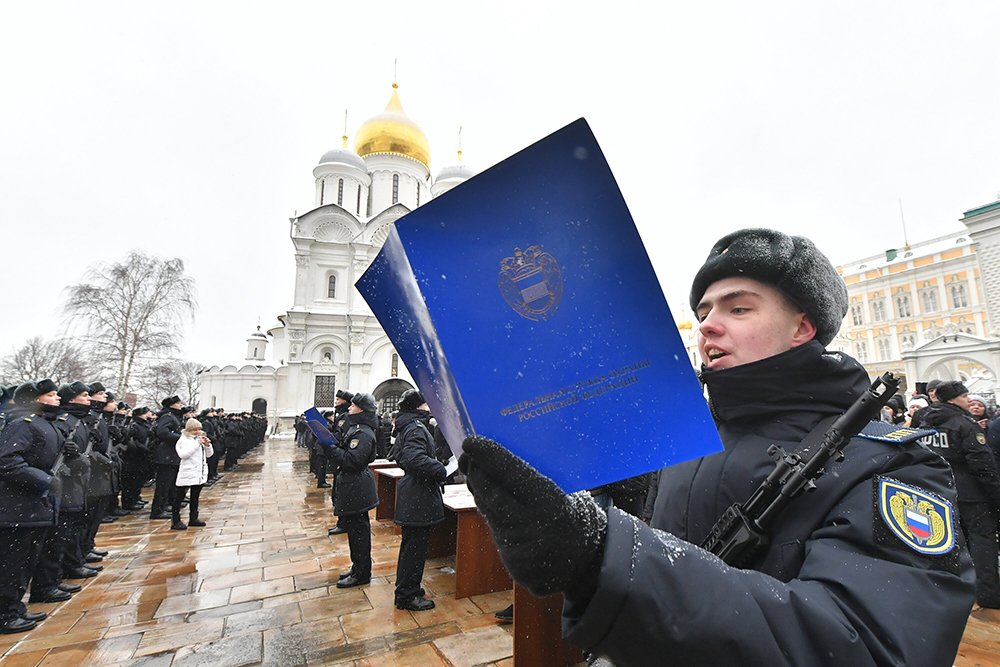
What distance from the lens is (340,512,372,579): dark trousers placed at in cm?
518

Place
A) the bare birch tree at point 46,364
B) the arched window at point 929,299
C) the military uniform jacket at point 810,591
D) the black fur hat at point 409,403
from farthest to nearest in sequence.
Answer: the arched window at point 929,299
the bare birch tree at point 46,364
the black fur hat at point 409,403
the military uniform jacket at point 810,591

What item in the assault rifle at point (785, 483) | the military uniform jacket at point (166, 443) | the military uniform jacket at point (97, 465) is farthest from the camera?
the military uniform jacket at point (166, 443)

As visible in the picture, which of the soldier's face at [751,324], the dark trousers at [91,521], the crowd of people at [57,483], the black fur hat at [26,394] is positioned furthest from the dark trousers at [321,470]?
the soldier's face at [751,324]

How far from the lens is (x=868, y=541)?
A: 85 centimetres

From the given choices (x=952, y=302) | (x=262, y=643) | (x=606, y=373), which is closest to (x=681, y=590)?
(x=606, y=373)

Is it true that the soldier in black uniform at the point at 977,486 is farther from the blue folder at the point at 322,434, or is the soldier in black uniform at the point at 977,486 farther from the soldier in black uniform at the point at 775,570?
the blue folder at the point at 322,434

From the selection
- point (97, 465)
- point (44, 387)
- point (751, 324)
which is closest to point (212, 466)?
point (97, 465)

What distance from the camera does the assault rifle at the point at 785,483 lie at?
3.27ft

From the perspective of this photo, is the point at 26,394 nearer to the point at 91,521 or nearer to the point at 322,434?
the point at 91,521

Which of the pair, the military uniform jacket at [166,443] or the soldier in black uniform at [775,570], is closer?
the soldier in black uniform at [775,570]

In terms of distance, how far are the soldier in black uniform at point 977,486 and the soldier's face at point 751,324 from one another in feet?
14.8

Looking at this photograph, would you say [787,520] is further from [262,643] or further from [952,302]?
[952,302]

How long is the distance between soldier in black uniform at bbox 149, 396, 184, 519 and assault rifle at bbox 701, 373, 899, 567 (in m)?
9.61

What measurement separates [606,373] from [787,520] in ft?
2.00
